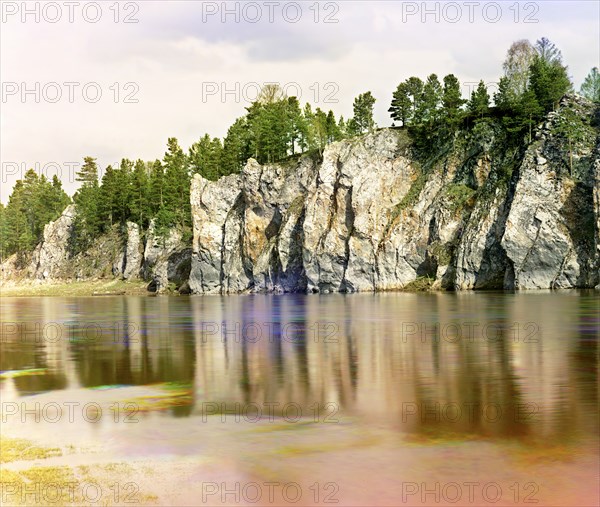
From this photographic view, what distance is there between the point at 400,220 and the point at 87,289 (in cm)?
6595

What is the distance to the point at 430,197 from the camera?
106 m

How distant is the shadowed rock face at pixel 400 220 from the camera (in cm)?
8688

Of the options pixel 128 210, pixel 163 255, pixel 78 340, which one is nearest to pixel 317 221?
pixel 163 255

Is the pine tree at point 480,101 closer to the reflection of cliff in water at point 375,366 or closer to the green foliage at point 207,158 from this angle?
the green foliage at point 207,158

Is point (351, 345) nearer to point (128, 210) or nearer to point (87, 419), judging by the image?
point (87, 419)

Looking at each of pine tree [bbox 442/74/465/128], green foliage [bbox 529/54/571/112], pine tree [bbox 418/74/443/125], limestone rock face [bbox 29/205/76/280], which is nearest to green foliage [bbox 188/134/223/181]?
limestone rock face [bbox 29/205/76/280]

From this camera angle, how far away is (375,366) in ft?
76.3

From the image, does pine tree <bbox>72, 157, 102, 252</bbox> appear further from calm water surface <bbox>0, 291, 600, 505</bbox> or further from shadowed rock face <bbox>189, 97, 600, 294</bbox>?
calm water surface <bbox>0, 291, 600, 505</bbox>

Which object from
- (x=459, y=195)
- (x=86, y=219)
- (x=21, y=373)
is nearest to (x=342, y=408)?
(x=21, y=373)

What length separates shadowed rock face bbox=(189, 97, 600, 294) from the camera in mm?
86875

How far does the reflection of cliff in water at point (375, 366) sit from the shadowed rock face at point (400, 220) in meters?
46.0

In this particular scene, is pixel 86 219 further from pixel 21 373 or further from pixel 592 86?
pixel 21 373

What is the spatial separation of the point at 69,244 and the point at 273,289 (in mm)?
74559

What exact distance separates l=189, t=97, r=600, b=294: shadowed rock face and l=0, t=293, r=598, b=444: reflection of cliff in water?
4602cm
